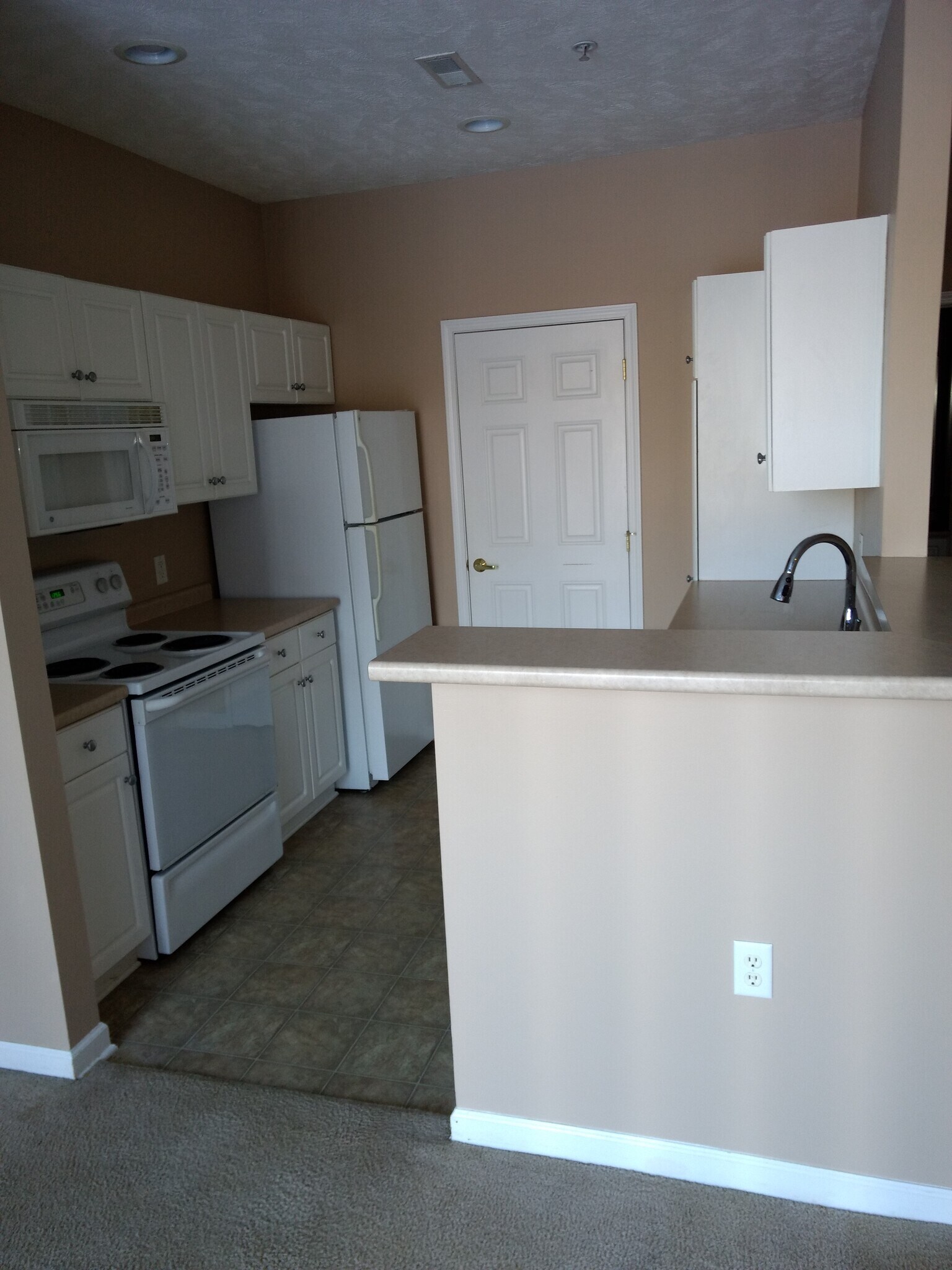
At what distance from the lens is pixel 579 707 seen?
1817 millimetres

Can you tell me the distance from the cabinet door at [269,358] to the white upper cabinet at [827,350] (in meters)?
2.12

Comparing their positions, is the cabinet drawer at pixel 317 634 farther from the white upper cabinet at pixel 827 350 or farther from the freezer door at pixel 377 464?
the white upper cabinet at pixel 827 350

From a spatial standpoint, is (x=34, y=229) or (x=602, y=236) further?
(x=602, y=236)

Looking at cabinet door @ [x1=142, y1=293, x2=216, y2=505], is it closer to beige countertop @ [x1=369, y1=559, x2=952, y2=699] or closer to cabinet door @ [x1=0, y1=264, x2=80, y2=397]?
cabinet door @ [x1=0, y1=264, x2=80, y2=397]

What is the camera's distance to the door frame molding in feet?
14.1

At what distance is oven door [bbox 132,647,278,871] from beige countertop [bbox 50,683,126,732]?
0.08 m

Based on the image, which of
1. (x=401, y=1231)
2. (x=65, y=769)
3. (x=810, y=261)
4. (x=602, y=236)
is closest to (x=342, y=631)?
(x=65, y=769)

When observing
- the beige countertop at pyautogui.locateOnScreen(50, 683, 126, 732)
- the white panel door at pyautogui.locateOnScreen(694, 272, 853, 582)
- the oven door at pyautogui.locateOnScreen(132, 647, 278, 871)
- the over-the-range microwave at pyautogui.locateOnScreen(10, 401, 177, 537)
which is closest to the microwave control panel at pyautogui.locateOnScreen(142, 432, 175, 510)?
the over-the-range microwave at pyautogui.locateOnScreen(10, 401, 177, 537)

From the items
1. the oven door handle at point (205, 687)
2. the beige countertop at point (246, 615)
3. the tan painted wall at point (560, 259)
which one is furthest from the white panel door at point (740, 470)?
the oven door handle at point (205, 687)

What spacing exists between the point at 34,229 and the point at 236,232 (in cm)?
140

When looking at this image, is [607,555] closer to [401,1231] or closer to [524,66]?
[524,66]

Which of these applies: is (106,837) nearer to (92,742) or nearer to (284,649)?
(92,742)

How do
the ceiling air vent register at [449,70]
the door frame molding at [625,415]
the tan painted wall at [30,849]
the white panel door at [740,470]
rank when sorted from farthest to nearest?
the door frame molding at [625,415], the white panel door at [740,470], the ceiling air vent register at [449,70], the tan painted wall at [30,849]

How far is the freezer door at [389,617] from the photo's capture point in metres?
4.12
